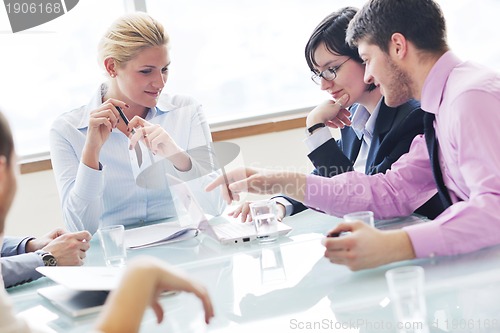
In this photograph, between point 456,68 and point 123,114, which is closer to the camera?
point 456,68

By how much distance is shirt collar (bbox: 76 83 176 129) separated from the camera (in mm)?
2609

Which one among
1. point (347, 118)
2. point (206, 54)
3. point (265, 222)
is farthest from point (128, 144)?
point (206, 54)

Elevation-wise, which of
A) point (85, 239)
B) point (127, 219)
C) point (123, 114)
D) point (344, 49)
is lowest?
point (127, 219)

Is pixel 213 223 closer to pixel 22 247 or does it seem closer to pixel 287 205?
pixel 287 205

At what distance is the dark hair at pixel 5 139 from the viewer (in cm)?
84

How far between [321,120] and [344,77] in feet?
0.64

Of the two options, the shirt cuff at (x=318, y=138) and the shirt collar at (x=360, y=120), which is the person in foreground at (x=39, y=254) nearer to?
the shirt cuff at (x=318, y=138)

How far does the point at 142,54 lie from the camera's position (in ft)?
8.53

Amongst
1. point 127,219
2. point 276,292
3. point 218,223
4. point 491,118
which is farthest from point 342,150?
point 276,292

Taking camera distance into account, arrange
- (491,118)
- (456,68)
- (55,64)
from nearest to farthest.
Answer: (491,118) < (456,68) < (55,64)

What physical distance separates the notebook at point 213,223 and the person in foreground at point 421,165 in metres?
0.10

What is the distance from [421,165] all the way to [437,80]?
1.11 ft

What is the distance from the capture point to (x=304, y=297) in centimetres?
Result: 130

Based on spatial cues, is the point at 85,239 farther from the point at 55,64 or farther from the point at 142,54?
the point at 55,64
